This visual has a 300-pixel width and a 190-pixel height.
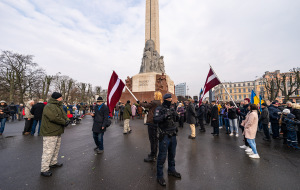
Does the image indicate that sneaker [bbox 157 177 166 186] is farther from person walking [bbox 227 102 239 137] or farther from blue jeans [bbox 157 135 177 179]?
person walking [bbox 227 102 239 137]

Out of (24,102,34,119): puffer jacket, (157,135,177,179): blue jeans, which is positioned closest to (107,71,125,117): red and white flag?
(157,135,177,179): blue jeans

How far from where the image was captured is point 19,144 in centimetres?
536

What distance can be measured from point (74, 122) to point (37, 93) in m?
21.5

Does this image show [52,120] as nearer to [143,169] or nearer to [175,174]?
[143,169]

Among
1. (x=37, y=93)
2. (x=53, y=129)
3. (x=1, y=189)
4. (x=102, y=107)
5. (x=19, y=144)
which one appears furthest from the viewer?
(x=37, y=93)

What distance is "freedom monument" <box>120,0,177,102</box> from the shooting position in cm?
1560

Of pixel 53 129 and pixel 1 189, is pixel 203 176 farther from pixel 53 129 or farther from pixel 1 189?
pixel 1 189

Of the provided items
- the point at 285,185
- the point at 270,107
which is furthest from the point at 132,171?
the point at 270,107

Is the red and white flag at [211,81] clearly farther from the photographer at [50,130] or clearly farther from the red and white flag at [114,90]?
the photographer at [50,130]

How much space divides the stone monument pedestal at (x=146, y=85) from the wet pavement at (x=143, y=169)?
34.5ft

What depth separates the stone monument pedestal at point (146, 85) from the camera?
1517 cm

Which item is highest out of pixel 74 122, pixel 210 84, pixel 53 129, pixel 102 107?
pixel 210 84

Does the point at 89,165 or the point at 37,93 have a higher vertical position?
the point at 37,93

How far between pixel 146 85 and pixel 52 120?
13.2 metres
